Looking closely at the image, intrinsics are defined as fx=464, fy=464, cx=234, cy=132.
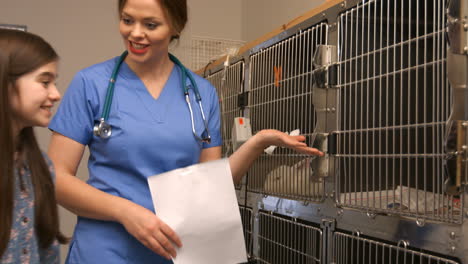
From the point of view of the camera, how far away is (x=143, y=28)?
1006 millimetres

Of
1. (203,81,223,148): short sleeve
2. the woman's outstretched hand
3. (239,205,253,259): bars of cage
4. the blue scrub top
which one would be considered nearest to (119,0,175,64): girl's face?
the blue scrub top

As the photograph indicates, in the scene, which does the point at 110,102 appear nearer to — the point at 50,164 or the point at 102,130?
the point at 102,130

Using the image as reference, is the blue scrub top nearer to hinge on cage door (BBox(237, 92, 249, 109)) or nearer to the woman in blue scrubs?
the woman in blue scrubs

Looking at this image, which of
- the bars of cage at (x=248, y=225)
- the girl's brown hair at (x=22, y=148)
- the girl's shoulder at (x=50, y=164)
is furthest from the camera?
the bars of cage at (x=248, y=225)

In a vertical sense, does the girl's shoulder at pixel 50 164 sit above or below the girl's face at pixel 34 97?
below

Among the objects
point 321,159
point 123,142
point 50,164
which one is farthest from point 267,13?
point 50,164

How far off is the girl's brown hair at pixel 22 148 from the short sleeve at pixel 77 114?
0.12 metres

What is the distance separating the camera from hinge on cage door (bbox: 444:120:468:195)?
0.76 meters

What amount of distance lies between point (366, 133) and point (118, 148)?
0.54 metres

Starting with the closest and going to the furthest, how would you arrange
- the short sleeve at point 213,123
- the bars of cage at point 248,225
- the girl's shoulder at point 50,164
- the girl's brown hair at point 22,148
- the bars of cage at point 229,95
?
1. the girl's brown hair at point 22,148
2. the girl's shoulder at point 50,164
3. the short sleeve at point 213,123
4. the bars of cage at point 248,225
5. the bars of cage at point 229,95

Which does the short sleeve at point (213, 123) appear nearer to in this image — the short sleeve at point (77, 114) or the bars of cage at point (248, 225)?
the short sleeve at point (77, 114)

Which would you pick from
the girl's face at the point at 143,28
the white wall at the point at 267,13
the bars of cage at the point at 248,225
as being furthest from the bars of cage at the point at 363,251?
Result: the white wall at the point at 267,13

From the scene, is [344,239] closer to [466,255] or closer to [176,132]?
[466,255]

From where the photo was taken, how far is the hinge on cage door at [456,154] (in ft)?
2.50
